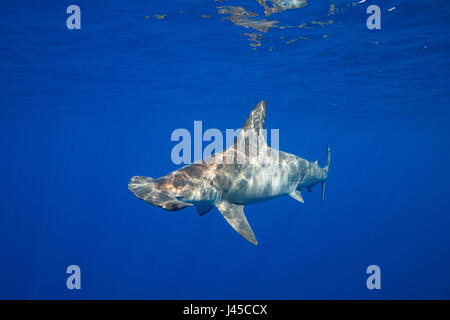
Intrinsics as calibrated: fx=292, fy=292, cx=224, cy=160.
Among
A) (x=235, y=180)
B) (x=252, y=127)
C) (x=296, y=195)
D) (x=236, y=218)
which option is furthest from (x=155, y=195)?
(x=296, y=195)

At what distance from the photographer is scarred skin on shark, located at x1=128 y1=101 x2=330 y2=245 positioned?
617 cm

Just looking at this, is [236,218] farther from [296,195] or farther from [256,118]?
[296,195]

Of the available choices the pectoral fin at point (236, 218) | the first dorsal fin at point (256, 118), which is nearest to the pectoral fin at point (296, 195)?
the pectoral fin at point (236, 218)

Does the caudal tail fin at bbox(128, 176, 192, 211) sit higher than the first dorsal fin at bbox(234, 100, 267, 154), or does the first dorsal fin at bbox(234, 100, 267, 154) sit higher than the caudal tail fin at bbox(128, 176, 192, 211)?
the first dorsal fin at bbox(234, 100, 267, 154)

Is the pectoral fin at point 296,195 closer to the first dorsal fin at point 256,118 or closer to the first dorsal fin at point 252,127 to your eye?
the first dorsal fin at point 252,127

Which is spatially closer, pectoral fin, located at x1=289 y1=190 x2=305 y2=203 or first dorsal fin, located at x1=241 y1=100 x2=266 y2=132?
first dorsal fin, located at x1=241 y1=100 x2=266 y2=132

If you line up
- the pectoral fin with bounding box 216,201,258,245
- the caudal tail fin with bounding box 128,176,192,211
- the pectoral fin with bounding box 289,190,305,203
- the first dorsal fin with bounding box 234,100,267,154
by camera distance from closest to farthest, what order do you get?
the caudal tail fin with bounding box 128,176,192,211 → the pectoral fin with bounding box 216,201,258,245 → the first dorsal fin with bounding box 234,100,267,154 → the pectoral fin with bounding box 289,190,305,203

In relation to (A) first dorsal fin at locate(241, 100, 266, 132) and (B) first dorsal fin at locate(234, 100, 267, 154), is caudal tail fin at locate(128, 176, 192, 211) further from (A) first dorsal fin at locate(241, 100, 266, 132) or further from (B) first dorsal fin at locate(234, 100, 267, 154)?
(A) first dorsal fin at locate(241, 100, 266, 132)

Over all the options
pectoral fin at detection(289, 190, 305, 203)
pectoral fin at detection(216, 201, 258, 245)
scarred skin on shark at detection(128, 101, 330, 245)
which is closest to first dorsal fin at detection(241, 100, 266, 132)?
scarred skin on shark at detection(128, 101, 330, 245)

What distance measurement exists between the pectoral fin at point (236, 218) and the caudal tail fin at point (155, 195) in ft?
5.96

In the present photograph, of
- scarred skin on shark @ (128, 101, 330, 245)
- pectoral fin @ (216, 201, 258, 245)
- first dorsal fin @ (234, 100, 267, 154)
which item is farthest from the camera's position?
first dorsal fin @ (234, 100, 267, 154)

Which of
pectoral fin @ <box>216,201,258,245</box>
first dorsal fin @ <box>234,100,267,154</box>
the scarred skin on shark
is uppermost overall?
first dorsal fin @ <box>234,100,267,154</box>

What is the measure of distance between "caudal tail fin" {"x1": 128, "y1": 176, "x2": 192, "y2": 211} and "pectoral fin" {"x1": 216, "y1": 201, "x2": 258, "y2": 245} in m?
1.82

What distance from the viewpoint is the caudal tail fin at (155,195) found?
5230 millimetres
